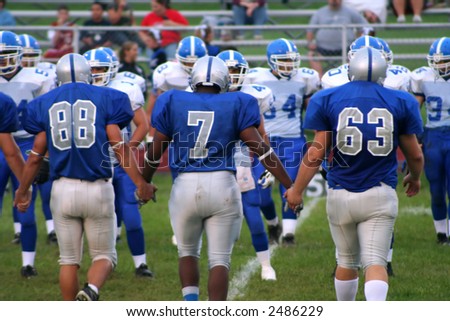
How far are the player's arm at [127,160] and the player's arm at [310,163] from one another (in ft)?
2.88

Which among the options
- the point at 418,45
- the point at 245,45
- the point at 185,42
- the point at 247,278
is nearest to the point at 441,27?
the point at 418,45

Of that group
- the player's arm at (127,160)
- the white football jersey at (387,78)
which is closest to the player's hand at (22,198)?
the player's arm at (127,160)

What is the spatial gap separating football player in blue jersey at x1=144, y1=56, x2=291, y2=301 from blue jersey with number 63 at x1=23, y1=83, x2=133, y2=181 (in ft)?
1.00

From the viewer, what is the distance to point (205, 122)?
5.59 m

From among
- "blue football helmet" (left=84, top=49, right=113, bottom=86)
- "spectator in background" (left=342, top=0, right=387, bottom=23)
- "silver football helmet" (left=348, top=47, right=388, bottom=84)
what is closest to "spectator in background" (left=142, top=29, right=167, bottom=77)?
"spectator in background" (left=342, top=0, right=387, bottom=23)

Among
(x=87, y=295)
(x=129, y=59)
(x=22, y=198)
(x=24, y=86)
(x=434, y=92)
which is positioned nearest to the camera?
(x=87, y=295)

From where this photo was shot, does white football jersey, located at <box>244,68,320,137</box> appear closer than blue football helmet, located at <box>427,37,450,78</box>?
No

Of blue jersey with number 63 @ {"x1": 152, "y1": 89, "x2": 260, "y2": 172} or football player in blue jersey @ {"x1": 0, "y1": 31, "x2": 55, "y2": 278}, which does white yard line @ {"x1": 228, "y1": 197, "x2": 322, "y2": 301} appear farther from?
football player in blue jersey @ {"x1": 0, "y1": 31, "x2": 55, "y2": 278}

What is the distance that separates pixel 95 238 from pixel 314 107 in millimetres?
1579

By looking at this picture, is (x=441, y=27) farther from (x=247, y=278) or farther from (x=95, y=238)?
(x=95, y=238)

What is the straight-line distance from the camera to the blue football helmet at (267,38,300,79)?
27.0 feet

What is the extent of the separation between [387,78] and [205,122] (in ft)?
8.36

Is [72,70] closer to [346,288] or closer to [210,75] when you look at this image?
[210,75]

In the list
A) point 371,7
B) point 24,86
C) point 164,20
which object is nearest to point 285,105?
point 24,86
